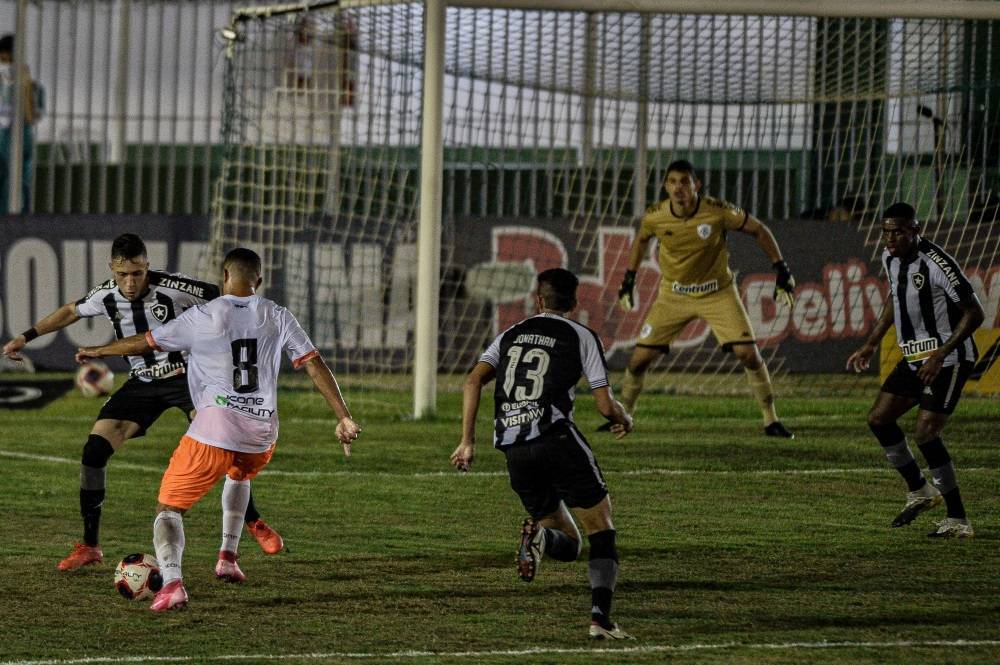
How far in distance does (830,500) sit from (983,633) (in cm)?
373

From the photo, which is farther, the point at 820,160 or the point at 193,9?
the point at 193,9

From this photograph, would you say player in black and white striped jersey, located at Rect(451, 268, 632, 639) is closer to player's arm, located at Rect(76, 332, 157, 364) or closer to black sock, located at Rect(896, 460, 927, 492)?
player's arm, located at Rect(76, 332, 157, 364)

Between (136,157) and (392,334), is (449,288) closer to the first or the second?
(392,334)

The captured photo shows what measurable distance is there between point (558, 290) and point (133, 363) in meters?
2.93

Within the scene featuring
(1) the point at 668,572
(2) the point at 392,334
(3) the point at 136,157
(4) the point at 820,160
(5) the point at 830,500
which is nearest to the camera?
(1) the point at 668,572

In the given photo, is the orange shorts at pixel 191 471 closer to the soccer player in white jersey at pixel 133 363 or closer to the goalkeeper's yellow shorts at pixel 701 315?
the soccer player in white jersey at pixel 133 363

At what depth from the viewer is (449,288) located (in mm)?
17656

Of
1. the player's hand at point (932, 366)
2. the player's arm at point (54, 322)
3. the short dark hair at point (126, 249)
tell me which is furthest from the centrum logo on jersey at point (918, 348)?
the player's arm at point (54, 322)

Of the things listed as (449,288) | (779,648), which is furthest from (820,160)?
(779,648)

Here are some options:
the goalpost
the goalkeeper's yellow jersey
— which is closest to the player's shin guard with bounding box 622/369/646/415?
the goalkeeper's yellow jersey

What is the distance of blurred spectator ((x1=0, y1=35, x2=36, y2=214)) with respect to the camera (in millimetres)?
18812

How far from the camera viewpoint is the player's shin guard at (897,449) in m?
8.90

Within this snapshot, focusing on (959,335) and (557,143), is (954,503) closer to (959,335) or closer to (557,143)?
(959,335)

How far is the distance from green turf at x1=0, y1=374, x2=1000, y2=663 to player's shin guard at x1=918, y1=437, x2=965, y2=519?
0.24 metres
